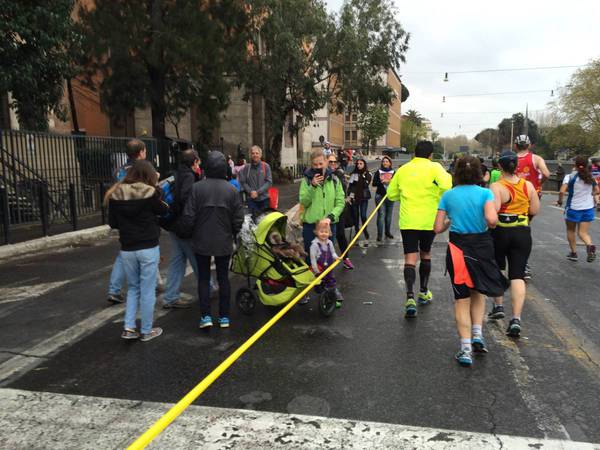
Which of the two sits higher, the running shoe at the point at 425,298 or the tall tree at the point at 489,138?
the tall tree at the point at 489,138

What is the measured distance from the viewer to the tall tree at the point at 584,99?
160 feet

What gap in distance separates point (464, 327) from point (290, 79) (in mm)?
23948

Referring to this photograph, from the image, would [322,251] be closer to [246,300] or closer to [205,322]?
[246,300]

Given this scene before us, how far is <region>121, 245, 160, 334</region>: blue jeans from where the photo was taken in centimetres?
457

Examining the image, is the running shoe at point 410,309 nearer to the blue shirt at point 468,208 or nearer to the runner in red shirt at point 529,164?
the blue shirt at point 468,208

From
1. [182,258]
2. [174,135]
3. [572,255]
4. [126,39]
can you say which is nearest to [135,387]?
[182,258]

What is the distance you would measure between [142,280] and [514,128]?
115198 millimetres

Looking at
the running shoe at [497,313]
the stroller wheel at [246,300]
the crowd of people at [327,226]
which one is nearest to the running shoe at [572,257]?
the crowd of people at [327,226]

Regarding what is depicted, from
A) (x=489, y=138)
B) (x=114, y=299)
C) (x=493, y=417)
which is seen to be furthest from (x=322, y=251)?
(x=489, y=138)

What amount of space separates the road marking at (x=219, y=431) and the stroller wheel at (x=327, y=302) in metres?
2.14

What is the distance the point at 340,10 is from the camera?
26.7 metres

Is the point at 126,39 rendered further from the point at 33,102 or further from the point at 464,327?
the point at 464,327

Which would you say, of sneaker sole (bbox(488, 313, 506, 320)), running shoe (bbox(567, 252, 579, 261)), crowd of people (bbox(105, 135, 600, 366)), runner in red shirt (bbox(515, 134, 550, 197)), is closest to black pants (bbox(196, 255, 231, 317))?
crowd of people (bbox(105, 135, 600, 366))

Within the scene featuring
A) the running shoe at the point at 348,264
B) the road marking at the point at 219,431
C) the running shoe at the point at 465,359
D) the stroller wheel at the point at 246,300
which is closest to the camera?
the road marking at the point at 219,431
